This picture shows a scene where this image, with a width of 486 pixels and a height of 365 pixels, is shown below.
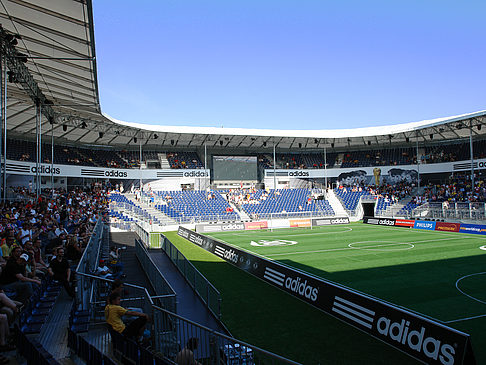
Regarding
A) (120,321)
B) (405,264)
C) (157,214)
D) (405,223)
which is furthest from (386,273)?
(157,214)

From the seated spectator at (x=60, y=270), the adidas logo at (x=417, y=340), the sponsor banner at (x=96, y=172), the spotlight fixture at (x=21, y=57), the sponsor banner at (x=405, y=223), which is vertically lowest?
the adidas logo at (x=417, y=340)

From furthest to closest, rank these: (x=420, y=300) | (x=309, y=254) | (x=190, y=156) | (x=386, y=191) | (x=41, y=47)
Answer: (x=190, y=156) → (x=386, y=191) → (x=309, y=254) → (x=41, y=47) → (x=420, y=300)

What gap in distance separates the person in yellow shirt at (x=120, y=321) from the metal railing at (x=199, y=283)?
430 centimetres

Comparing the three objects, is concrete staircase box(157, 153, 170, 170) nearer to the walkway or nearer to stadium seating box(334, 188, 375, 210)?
stadium seating box(334, 188, 375, 210)

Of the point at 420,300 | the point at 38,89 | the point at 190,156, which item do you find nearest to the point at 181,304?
the point at 420,300

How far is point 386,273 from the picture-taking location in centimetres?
1574

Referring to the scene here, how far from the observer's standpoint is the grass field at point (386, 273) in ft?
30.7

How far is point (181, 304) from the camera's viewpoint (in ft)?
38.4

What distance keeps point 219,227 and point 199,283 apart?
2294cm

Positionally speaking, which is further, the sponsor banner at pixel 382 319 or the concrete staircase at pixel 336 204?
the concrete staircase at pixel 336 204

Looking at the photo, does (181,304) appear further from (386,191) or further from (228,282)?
(386,191)

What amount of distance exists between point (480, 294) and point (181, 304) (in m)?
10.0

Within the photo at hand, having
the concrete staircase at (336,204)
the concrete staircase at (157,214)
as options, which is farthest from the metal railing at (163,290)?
the concrete staircase at (336,204)

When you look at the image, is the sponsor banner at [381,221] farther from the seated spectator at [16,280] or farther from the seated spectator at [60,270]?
the seated spectator at [16,280]
